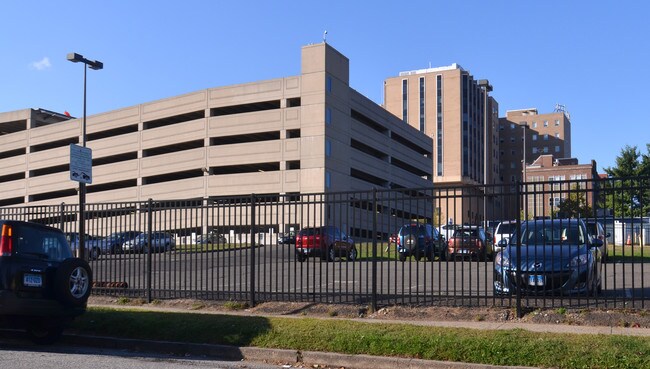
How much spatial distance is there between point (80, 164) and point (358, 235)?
655 cm

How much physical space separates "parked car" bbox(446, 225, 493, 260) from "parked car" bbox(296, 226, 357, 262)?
76.8 inches

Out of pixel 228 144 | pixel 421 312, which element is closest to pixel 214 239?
pixel 421 312

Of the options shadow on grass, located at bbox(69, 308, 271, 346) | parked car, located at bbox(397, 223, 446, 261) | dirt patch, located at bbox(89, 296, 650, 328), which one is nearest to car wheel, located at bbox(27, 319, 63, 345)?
shadow on grass, located at bbox(69, 308, 271, 346)

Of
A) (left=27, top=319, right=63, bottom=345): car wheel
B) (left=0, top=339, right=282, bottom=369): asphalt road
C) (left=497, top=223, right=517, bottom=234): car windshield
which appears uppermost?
(left=497, top=223, right=517, bottom=234): car windshield

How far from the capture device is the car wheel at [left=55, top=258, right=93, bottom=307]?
10.3m

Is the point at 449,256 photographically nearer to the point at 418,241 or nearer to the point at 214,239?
the point at 418,241

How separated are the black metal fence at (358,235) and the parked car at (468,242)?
0.09 m

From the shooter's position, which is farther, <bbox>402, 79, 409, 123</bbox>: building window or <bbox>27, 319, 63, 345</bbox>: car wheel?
<bbox>402, 79, 409, 123</bbox>: building window

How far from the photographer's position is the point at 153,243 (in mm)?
14672

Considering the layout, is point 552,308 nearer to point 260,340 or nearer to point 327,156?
point 260,340

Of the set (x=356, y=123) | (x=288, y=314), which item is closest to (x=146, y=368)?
(x=288, y=314)

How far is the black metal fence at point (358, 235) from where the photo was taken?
1138 cm

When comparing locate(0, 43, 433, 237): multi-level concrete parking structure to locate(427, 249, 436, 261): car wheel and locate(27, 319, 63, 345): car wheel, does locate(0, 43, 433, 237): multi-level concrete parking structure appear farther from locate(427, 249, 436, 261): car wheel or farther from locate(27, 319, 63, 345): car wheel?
locate(27, 319, 63, 345): car wheel

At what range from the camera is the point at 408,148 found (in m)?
90.2
